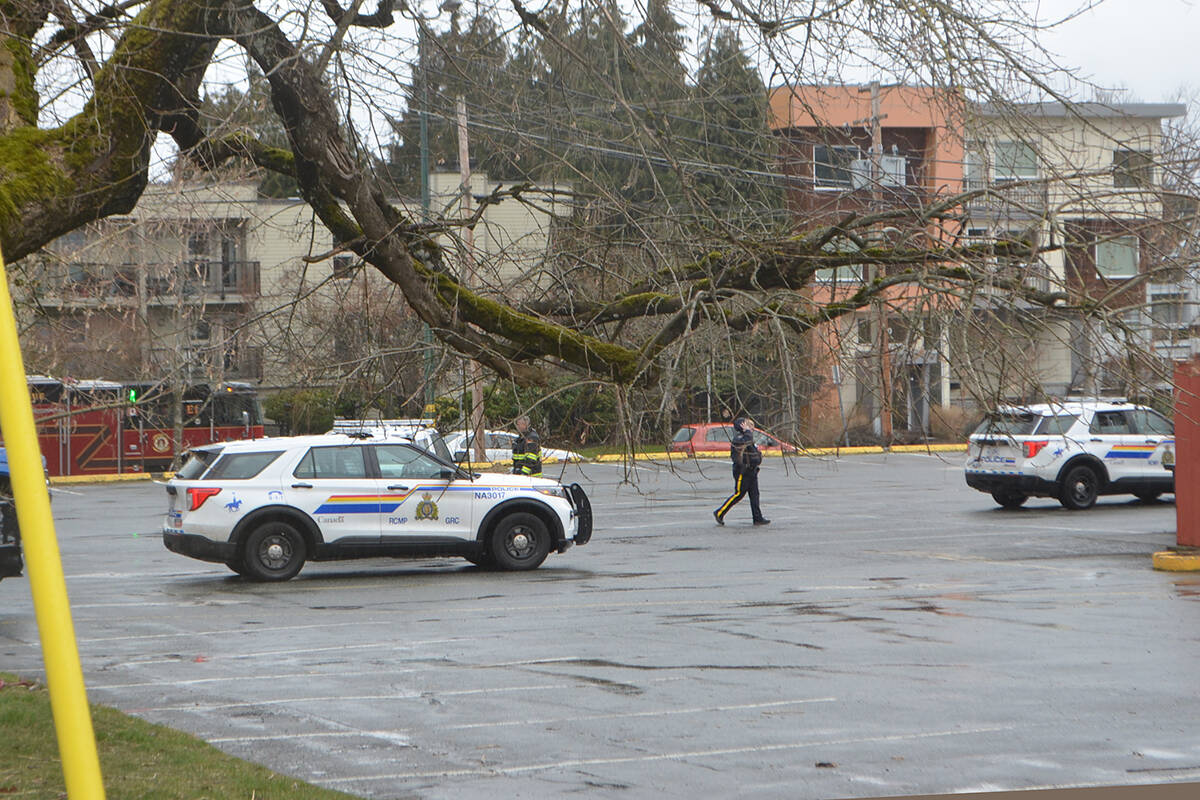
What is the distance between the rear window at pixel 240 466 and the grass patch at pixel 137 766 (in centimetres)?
790

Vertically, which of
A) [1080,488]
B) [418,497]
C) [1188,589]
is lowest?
[1188,589]

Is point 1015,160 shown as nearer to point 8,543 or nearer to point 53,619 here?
point 53,619

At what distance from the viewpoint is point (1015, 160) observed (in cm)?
722

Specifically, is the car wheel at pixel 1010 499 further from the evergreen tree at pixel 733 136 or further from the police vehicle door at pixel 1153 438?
the evergreen tree at pixel 733 136

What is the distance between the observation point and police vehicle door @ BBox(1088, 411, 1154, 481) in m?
23.8

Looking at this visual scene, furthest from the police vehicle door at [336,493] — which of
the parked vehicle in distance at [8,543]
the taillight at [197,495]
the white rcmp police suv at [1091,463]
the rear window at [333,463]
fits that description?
the white rcmp police suv at [1091,463]

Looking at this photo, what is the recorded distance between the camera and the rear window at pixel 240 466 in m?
15.9

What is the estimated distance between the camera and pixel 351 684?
A: 9570 mm

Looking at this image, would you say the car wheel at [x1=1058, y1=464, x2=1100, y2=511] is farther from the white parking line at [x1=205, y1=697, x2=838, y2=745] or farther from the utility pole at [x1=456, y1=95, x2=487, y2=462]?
the white parking line at [x1=205, y1=697, x2=838, y2=745]

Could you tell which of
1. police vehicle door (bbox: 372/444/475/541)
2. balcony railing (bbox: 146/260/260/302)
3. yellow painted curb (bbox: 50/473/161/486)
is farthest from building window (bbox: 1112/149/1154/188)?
yellow painted curb (bbox: 50/473/161/486)

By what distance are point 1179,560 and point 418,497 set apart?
9139mm

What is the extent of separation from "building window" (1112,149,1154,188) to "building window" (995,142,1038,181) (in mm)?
416

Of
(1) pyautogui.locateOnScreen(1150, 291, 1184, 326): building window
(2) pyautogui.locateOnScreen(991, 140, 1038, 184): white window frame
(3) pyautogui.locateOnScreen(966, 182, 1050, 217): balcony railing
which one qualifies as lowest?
(1) pyautogui.locateOnScreen(1150, 291, 1184, 326): building window

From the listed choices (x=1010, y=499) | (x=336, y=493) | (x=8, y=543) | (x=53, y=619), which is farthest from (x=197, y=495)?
(x=1010, y=499)
